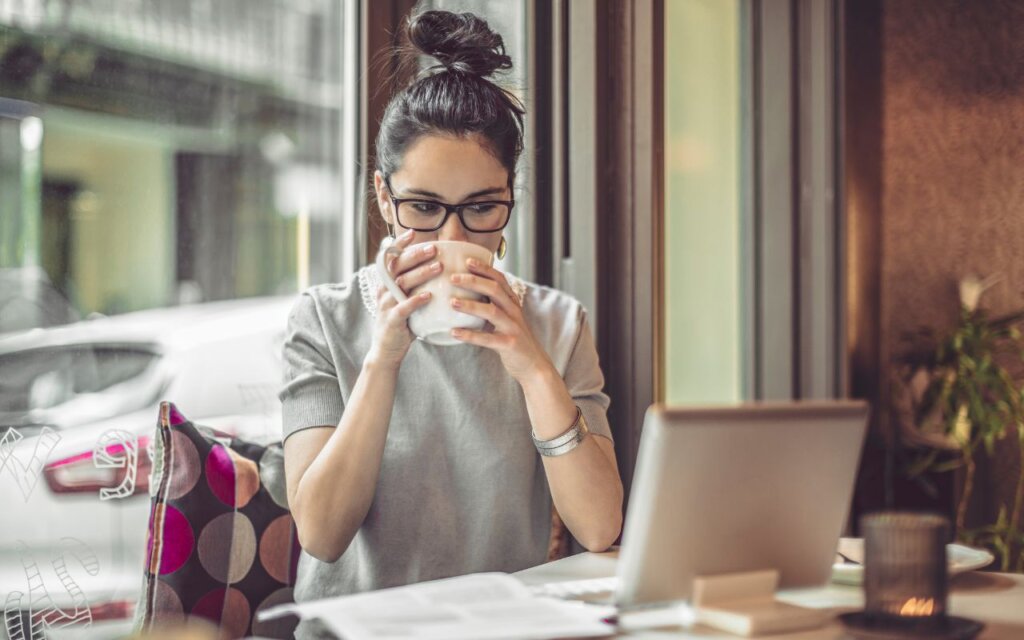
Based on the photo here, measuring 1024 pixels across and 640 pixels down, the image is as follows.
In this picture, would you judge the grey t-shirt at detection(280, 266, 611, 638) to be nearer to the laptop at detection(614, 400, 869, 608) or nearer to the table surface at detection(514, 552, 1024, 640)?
the table surface at detection(514, 552, 1024, 640)

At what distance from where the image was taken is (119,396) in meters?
1.38

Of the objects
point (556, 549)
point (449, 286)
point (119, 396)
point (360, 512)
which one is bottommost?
point (556, 549)

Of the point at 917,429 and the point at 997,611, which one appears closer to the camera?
the point at 997,611

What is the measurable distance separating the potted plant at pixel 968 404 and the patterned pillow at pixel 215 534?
8.32 ft

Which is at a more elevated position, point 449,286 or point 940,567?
point 449,286

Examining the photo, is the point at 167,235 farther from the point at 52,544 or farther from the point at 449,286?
the point at 449,286

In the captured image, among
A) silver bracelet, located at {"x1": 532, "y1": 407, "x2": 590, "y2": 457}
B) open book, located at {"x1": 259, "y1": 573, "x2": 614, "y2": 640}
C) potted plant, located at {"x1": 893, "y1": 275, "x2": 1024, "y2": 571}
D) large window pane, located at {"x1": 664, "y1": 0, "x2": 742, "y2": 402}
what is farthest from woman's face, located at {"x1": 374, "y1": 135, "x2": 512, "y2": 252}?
potted plant, located at {"x1": 893, "y1": 275, "x2": 1024, "y2": 571}

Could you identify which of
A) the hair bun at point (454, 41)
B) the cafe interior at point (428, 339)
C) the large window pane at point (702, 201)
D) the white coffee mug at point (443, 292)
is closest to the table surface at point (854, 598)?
the cafe interior at point (428, 339)

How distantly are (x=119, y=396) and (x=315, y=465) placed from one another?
324 millimetres

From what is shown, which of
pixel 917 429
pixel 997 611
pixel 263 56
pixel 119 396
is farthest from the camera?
pixel 917 429

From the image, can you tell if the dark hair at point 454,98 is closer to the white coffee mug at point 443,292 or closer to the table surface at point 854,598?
the white coffee mug at point 443,292

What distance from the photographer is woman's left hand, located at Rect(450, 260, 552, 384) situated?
44.4 inches

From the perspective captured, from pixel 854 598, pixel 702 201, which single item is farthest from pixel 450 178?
pixel 702 201

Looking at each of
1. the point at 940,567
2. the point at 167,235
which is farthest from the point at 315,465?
the point at 940,567
